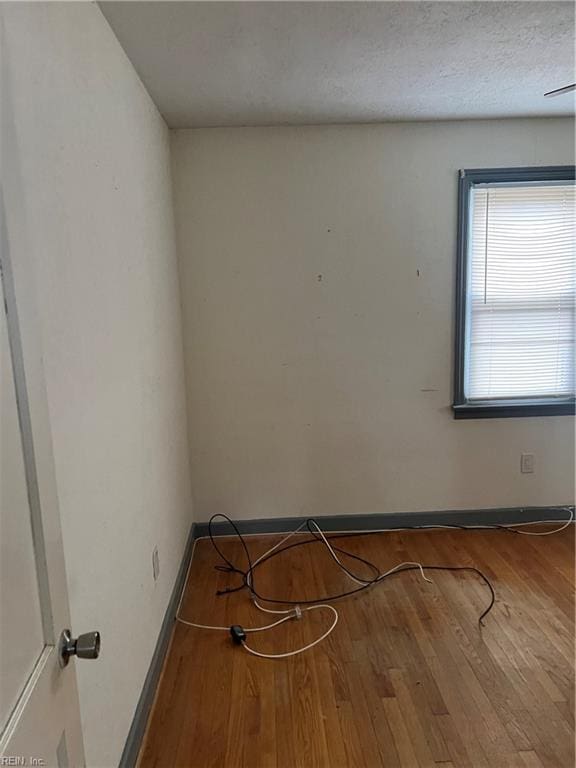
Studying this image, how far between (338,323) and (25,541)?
2.34 meters

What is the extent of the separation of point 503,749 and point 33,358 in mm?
1834

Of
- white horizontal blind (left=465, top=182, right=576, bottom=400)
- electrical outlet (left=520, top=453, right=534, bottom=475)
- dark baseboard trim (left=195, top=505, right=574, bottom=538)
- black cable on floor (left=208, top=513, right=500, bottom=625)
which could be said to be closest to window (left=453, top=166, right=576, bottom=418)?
white horizontal blind (left=465, top=182, right=576, bottom=400)

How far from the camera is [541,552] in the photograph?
2781 millimetres

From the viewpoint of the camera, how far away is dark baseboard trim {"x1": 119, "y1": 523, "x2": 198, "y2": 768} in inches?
61.4

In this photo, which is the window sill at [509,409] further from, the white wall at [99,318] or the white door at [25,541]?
the white door at [25,541]

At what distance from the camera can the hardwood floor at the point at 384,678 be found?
1619mm

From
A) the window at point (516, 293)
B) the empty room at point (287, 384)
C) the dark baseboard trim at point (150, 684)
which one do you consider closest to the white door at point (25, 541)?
the empty room at point (287, 384)

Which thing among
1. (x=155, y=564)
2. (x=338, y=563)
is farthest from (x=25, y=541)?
(x=338, y=563)

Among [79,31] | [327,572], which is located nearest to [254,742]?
[327,572]

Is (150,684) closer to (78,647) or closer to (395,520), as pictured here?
(78,647)

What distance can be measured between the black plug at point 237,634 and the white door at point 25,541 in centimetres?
134

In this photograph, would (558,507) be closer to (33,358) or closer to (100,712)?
(100,712)

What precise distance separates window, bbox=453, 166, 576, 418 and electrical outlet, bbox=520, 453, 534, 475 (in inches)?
10.7

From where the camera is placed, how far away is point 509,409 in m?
2.99
